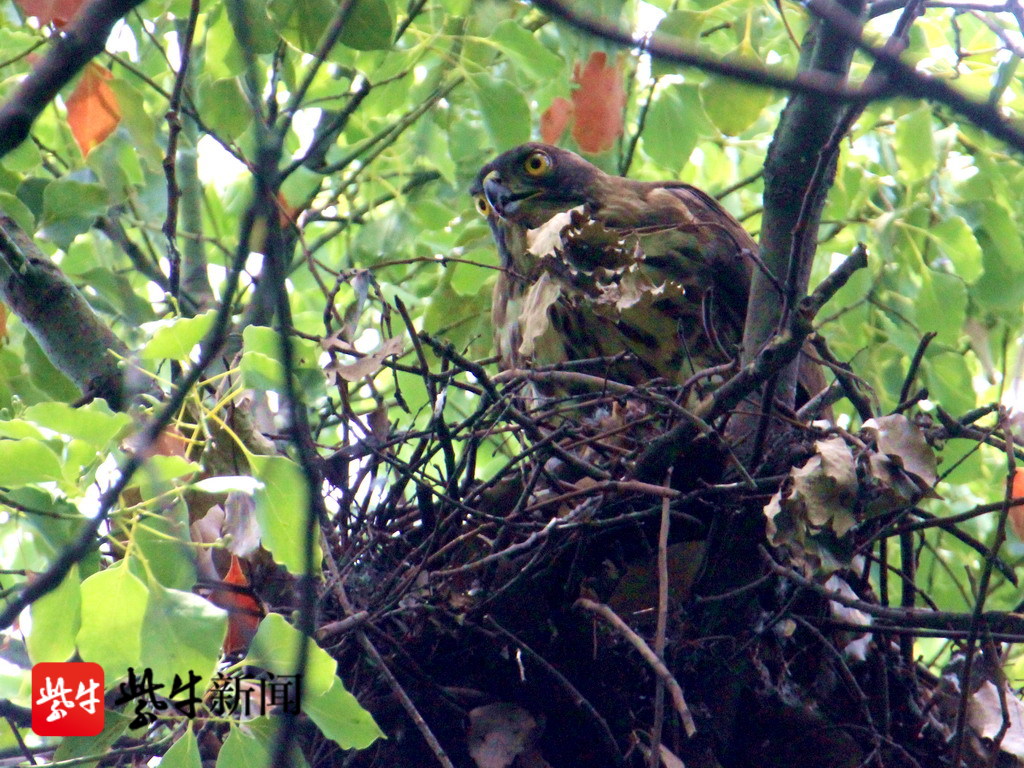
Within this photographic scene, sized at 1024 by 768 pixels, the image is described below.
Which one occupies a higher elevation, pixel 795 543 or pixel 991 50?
pixel 991 50

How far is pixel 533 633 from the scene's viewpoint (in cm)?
227

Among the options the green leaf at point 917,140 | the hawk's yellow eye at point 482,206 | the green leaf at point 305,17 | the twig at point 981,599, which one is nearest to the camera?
the twig at point 981,599

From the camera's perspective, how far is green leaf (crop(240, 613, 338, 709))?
5.21 ft

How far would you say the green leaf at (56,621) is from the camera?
154cm

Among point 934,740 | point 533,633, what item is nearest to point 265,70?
point 533,633

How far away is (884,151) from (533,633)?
2.09 meters

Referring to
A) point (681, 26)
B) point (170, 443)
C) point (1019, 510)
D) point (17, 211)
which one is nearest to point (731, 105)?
point (681, 26)

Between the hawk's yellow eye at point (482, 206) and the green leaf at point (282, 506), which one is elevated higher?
the hawk's yellow eye at point (482, 206)

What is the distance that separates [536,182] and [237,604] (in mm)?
1876

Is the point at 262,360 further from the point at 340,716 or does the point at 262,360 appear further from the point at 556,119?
the point at 556,119

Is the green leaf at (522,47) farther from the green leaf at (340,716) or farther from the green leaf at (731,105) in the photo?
the green leaf at (340,716)

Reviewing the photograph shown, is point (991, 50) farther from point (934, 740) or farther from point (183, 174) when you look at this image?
point (183, 174)

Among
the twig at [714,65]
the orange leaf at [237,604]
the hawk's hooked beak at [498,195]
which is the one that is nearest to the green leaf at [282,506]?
the orange leaf at [237,604]

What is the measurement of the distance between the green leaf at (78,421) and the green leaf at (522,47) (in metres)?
1.77
